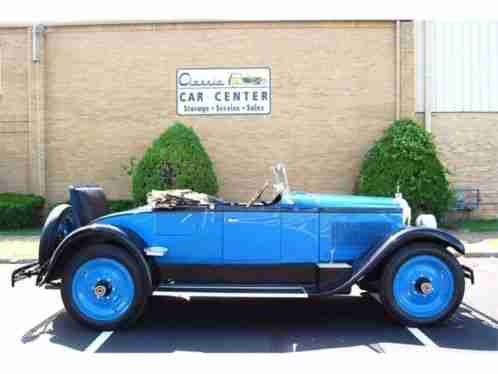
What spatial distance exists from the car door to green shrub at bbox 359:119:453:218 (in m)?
8.84

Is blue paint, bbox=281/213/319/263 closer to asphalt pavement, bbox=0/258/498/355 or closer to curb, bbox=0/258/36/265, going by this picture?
asphalt pavement, bbox=0/258/498/355

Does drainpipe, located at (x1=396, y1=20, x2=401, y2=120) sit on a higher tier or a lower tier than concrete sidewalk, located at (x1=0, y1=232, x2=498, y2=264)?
higher

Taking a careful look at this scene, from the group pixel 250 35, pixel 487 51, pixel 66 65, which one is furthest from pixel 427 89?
pixel 66 65

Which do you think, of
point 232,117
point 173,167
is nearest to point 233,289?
point 173,167

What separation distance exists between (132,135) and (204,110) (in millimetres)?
2030

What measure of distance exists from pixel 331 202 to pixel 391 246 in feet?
2.75

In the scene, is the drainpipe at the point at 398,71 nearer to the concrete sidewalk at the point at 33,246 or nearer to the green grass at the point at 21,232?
the concrete sidewalk at the point at 33,246

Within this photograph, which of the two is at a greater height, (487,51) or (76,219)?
(487,51)

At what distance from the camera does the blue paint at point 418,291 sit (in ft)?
18.8

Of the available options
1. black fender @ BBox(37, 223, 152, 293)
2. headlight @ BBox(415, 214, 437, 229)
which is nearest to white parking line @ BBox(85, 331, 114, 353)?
black fender @ BBox(37, 223, 152, 293)

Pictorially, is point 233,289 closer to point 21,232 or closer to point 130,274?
point 130,274

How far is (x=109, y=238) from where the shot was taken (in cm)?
576

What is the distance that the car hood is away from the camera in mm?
5973

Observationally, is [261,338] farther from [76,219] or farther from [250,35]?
[250,35]
